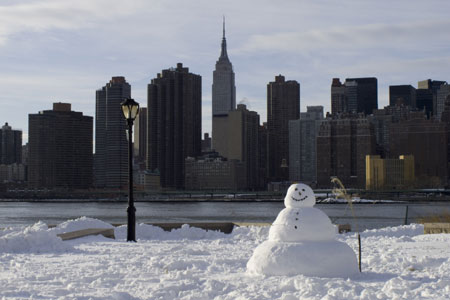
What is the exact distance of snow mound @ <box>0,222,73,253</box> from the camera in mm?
14781

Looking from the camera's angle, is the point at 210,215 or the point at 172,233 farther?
the point at 210,215

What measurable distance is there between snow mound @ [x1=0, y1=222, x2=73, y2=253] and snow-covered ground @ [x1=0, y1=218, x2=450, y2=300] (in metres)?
0.02

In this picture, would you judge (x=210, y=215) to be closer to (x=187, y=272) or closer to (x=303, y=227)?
(x=303, y=227)

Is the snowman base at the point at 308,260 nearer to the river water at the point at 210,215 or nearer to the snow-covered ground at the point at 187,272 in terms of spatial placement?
the snow-covered ground at the point at 187,272

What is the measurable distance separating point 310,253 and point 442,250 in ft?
16.9

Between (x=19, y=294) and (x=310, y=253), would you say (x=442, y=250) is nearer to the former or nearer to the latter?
(x=310, y=253)

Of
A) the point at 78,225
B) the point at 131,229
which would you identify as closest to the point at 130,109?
the point at 131,229

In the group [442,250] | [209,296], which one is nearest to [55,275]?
[209,296]

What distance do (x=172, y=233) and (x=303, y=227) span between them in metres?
8.49

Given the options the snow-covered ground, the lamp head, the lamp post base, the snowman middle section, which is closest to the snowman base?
the snowman middle section

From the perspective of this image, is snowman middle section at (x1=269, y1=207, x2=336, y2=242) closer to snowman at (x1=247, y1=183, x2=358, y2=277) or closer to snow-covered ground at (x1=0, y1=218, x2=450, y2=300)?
snowman at (x1=247, y1=183, x2=358, y2=277)

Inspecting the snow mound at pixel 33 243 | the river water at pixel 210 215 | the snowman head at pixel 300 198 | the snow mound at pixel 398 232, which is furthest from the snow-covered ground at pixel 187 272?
the river water at pixel 210 215

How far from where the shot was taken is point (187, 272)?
1084 centimetres

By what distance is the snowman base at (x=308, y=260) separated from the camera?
10.8m
